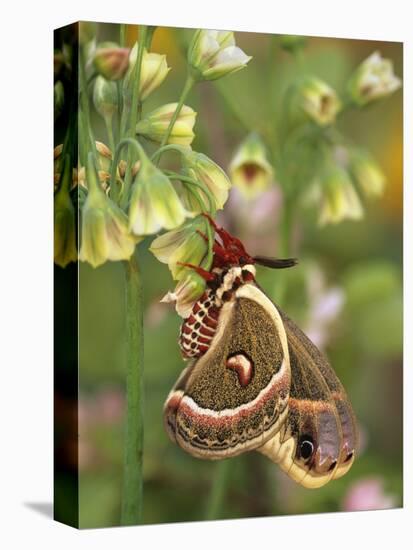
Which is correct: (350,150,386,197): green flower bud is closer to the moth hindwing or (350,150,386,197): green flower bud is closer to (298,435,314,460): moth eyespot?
the moth hindwing

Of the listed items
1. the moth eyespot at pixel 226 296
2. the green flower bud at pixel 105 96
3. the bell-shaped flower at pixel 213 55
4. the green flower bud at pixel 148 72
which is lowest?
the moth eyespot at pixel 226 296

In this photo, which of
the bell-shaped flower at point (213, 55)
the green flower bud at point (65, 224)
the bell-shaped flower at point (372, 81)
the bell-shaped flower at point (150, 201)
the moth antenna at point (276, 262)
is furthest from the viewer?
the bell-shaped flower at point (372, 81)

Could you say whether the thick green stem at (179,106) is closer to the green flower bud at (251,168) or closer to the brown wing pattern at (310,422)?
the green flower bud at (251,168)

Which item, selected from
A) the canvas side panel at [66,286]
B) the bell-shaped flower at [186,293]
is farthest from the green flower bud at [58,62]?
the bell-shaped flower at [186,293]

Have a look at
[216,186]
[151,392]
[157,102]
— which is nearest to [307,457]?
[151,392]

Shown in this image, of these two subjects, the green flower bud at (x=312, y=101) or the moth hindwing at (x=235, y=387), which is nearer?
the moth hindwing at (x=235, y=387)

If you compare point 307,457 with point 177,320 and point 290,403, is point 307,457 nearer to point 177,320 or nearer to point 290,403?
point 290,403

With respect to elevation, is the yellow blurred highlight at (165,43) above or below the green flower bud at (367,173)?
above
